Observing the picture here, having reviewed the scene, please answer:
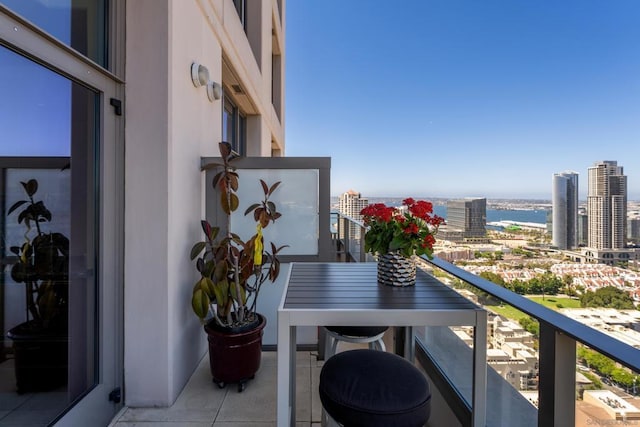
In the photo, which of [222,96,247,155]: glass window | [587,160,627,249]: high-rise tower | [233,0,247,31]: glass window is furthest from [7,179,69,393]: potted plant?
[587,160,627,249]: high-rise tower

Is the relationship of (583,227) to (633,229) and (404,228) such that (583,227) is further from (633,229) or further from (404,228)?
(404,228)

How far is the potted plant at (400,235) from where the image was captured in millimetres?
1681

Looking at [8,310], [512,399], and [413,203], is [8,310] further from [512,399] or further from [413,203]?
[512,399]

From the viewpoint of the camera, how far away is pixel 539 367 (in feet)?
3.65

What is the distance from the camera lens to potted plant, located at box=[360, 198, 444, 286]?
168cm

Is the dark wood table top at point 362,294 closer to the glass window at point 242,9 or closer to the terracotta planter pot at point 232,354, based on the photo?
the terracotta planter pot at point 232,354

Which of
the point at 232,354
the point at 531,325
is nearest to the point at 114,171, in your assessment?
the point at 232,354

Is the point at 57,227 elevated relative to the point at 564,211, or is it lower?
lower

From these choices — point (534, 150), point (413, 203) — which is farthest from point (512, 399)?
point (534, 150)

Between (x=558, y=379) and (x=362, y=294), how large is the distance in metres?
0.80

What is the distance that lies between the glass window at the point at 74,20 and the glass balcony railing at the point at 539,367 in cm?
231

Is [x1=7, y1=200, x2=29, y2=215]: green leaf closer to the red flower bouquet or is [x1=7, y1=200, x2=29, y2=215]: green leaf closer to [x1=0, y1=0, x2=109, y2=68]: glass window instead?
[x1=0, y1=0, x2=109, y2=68]: glass window

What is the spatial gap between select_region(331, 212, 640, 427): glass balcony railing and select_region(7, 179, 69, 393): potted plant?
2.02m

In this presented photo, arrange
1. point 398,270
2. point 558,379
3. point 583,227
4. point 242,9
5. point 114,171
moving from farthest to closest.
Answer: point 242,9 < point 583,227 < point 114,171 < point 398,270 < point 558,379
